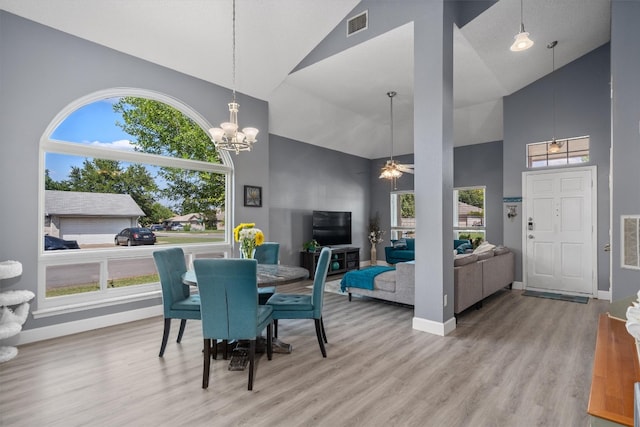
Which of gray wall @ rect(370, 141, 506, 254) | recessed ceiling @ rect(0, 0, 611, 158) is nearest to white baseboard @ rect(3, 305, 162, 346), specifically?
recessed ceiling @ rect(0, 0, 611, 158)

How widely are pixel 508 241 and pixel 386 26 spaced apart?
4.35 meters

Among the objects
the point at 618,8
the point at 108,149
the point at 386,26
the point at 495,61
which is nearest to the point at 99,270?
the point at 108,149

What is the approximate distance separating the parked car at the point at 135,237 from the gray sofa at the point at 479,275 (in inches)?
157

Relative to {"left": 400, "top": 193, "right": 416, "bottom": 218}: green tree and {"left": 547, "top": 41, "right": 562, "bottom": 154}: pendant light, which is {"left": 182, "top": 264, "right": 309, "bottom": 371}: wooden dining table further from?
{"left": 400, "top": 193, "right": 416, "bottom": 218}: green tree

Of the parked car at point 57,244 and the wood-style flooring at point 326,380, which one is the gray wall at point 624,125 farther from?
the parked car at point 57,244

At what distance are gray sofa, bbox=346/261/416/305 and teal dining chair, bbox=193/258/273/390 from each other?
242 centimetres

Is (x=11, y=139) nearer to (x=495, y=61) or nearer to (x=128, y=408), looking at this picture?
(x=128, y=408)

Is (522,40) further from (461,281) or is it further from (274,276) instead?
(274,276)

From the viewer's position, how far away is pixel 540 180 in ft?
18.9

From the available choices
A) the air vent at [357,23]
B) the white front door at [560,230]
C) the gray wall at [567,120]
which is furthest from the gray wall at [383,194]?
the air vent at [357,23]

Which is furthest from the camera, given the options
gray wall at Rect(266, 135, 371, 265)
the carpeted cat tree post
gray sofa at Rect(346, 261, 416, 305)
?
gray wall at Rect(266, 135, 371, 265)

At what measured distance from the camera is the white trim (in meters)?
3.61

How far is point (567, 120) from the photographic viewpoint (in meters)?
5.53

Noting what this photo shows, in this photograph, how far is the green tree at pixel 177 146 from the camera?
14.3 feet
